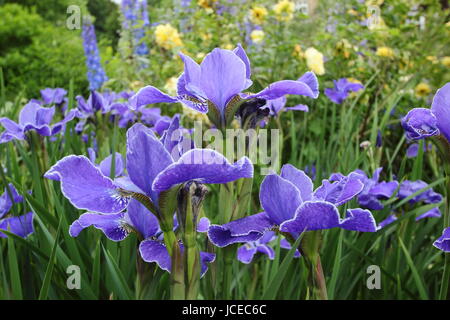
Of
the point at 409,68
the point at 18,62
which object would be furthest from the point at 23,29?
the point at 409,68

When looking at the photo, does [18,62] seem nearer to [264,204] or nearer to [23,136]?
[23,136]

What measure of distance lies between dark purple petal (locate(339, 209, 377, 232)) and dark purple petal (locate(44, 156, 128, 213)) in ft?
0.95

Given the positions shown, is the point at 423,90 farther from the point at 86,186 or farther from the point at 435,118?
the point at 86,186

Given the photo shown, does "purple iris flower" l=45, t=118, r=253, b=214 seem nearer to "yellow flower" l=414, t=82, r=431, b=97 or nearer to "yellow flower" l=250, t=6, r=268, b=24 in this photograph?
"yellow flower" l=414, t=82, r=431, b=97

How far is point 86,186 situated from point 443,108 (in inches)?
20.0

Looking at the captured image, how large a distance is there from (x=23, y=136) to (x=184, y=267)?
0.90 meters

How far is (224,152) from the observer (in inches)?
27.3

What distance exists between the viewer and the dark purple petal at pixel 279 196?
0.60 metres

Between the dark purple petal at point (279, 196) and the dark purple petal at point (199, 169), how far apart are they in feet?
0.32

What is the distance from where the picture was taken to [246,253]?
112 centimetres

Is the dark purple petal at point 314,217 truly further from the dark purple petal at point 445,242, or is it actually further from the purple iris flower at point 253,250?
the purple iris flower at point 253,250

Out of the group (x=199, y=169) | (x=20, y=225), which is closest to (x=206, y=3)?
(x=20, y=225)

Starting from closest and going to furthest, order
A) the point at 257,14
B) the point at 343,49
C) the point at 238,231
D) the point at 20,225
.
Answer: the point at 238,231 < the point at 20,225 < the point at 343,49 < the point at 257,14

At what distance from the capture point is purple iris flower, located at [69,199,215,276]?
0.64m
